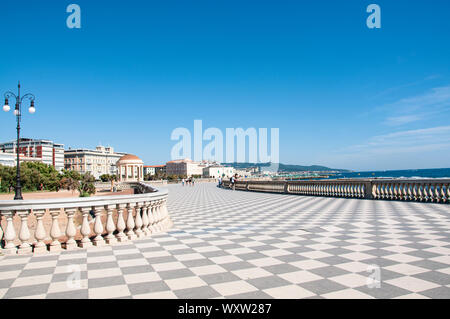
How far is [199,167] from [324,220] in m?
191

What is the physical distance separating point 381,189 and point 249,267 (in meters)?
13.8

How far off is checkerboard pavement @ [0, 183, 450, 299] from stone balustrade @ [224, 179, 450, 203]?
7083mm

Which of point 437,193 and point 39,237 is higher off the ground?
point 437,193

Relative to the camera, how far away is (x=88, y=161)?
151500 millimetres

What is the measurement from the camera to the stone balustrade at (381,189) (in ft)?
45.3

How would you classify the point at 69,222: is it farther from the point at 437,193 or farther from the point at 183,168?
the point at 183,168

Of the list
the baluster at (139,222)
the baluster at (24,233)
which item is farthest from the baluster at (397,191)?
the baluster at (24,233)

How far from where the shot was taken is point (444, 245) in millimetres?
6105

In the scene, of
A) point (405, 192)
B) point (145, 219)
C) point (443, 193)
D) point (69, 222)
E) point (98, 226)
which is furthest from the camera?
point (405, 192)

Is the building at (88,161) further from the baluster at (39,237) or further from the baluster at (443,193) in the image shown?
the baluster at (39,237)

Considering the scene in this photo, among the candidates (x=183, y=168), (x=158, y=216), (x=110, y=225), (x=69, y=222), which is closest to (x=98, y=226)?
(x=110, y=225)

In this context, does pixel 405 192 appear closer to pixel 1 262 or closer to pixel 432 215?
pixel 432 215

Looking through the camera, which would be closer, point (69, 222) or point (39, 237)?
point (39, 237)

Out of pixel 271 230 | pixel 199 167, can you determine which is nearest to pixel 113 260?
pixel 271 230
